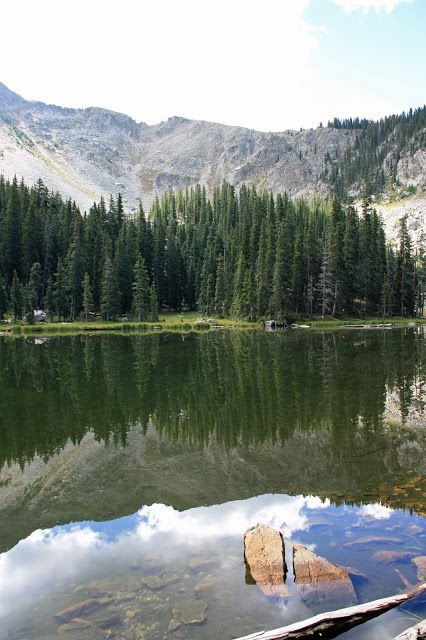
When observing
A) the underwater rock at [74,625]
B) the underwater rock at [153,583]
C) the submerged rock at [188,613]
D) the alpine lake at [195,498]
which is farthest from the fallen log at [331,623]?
the underwater rock at [74,625]

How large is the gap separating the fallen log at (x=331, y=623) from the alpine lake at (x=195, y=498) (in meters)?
0.20

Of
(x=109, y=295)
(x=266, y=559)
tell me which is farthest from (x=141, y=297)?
(x=266, y=559)

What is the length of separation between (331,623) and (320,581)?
5.96 ft

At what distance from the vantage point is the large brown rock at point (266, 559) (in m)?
9.58

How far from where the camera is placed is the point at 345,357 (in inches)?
1753

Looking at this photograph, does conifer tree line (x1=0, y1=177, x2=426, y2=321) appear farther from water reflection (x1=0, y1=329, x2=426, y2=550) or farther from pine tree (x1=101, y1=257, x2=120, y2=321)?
water reflection (x1=0, y1=329, x2=426, y2=550)

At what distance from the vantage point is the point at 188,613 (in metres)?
8.89

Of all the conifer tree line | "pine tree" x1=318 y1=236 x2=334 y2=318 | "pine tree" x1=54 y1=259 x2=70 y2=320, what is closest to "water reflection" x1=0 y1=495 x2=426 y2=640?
the conifer tree line

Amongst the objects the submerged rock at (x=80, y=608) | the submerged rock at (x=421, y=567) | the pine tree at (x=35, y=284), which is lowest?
the submerged rock at (x=80, y=608)

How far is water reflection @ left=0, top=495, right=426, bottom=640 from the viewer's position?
28.5 ft

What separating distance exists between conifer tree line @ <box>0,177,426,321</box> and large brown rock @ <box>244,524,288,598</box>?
8411 cm

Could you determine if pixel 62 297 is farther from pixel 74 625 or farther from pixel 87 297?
pixel 74 625

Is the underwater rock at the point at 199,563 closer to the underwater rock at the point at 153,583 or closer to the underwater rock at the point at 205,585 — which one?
the underwater rock at the point at 205,585

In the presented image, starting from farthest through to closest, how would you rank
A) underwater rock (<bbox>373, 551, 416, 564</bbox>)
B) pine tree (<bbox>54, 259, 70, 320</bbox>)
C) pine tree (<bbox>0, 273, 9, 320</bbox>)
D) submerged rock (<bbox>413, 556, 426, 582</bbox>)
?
pine tree (<bbox>54, 259, 70, 320</bbox>) < pine tree (<bbox>0, 273, 9, 320</bbox>) < underwater rock (<bbox>373, 551, 416, 564</bbox>) < submerged rock (<bbox>413, 556, 426, 582</bbox>)
